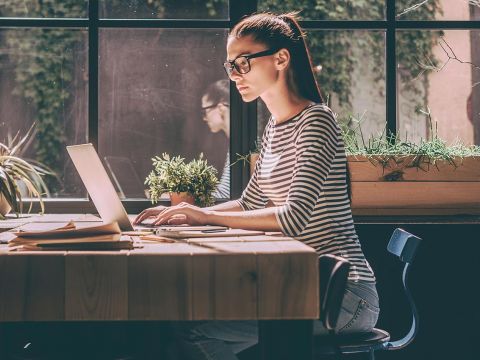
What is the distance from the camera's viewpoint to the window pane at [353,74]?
387cm

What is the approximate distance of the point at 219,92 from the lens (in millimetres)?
3822

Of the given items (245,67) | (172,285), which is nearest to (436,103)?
(245,67)

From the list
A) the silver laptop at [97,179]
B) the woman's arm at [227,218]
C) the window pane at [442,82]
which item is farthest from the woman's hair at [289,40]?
the window pane at [442,82]

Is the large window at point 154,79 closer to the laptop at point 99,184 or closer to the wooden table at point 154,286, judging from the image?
the laptop at point 99,184

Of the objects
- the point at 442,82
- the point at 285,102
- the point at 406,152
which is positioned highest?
the point at 442,82

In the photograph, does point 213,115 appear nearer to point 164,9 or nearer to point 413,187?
point 164,9

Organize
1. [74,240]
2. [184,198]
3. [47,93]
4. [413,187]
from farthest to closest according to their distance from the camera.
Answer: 1. [47,93]
2. [413,187]
3. [184,198]
4. [74,240]

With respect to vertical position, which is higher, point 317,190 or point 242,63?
point 242,63

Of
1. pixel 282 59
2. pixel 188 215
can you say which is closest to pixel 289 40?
pixel 282 59

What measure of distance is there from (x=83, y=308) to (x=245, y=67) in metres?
1.10

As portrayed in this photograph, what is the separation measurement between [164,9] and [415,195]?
1.58 meters

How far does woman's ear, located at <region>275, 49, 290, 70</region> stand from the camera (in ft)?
8.02

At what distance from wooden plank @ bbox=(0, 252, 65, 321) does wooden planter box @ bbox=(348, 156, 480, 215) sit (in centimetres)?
206

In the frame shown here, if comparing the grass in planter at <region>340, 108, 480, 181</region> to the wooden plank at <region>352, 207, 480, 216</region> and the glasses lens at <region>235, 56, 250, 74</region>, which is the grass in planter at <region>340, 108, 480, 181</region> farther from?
the glasses lens at <region>235, 56, 250, 74</region>
